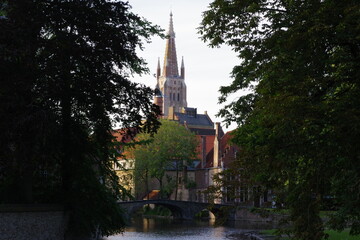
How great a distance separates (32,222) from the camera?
16.8 metres

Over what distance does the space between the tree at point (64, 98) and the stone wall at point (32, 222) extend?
30.7 inches

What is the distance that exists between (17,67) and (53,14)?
2504mm

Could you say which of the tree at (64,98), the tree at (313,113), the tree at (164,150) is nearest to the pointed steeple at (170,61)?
the tree at (164,150)

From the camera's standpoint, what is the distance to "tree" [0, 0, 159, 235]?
615 inches

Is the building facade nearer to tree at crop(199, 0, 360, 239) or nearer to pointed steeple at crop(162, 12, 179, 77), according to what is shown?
pointed steeple at crop(162, 12, 179, 77)

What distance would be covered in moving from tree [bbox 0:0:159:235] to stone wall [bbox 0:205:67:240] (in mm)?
781

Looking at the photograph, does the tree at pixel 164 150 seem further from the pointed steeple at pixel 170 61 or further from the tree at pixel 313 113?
the pointed steeple at pixel 170 61

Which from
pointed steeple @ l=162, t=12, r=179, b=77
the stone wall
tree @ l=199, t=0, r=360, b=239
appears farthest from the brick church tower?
tree @ l=199, t=0, r=360, b=239

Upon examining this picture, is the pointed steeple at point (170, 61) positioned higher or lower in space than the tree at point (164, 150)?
higher

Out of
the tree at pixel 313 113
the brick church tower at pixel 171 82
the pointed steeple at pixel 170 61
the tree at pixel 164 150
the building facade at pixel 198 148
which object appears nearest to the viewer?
the tree at pixel 313 113

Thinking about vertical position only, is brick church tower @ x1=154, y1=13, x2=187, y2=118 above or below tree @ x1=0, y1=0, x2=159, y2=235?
above

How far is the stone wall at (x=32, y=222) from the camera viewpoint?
52.2ft

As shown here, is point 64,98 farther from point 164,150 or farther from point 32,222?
point 164,150

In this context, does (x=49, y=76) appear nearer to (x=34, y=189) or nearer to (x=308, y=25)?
(x=34, y=189)
